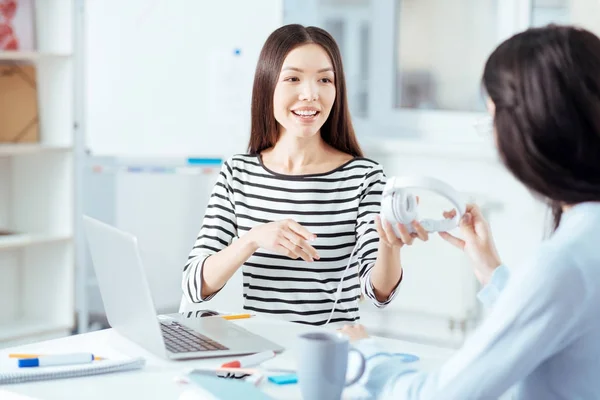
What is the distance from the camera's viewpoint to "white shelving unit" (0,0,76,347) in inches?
148

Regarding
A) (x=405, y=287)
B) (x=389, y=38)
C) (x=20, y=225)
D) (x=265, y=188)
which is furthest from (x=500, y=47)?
(x=20, y=225)

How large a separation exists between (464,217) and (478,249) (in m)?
0.06

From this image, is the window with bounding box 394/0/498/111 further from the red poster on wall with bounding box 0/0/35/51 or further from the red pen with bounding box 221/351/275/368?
the red pen with bounding box 221/351/275/368

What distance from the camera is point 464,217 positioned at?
Result: 5.04 ft

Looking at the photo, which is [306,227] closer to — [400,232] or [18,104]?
[400,232]

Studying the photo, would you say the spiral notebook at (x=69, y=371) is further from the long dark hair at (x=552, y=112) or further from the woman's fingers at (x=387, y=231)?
the long dark hair at (x=552, y=112)

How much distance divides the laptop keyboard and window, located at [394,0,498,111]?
2.34 m

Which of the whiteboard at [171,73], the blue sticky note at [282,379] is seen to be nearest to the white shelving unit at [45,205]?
the whiteboard at [171,73]

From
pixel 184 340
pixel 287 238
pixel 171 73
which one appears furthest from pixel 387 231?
pixel 171 73

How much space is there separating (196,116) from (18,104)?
2.39ft

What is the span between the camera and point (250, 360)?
152cm

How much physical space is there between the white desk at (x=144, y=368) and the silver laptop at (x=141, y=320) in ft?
0.09

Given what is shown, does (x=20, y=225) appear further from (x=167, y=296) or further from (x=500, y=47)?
(x=500, y=47)

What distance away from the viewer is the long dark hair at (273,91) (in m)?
2.14
